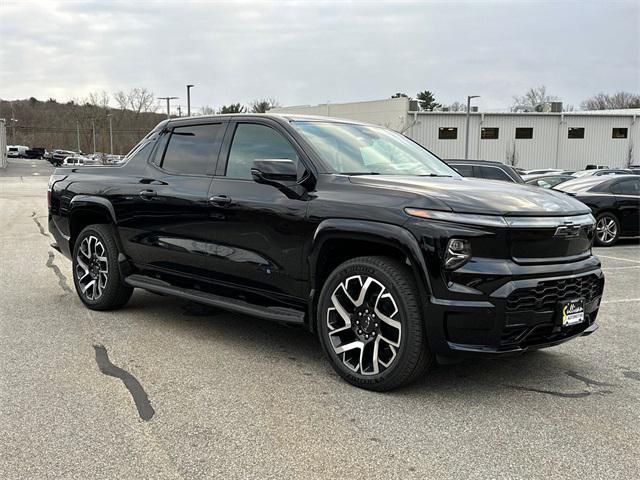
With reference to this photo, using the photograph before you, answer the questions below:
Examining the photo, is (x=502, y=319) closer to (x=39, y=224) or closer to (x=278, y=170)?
(x=278, y=170)

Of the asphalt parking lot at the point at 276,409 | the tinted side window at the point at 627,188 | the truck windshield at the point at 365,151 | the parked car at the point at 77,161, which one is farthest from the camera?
the tinted side window at the point at 627,188

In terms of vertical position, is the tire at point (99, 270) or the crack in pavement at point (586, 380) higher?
the tire at point (99, 270)

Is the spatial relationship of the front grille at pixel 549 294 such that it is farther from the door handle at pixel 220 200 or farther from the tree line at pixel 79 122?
the tree line at pixel 79 122

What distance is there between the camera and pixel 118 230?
588 centimetres

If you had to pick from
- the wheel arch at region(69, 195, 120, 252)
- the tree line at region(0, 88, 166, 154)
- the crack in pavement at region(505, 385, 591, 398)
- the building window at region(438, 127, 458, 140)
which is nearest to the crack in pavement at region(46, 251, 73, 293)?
the wheel arch at region(69, 195, 120, 252)

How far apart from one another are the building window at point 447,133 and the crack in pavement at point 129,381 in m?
51.9

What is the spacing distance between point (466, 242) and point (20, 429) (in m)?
2.72

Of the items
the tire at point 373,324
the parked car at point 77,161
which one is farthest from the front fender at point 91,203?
the tire at point 373,324

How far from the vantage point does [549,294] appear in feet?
12.1

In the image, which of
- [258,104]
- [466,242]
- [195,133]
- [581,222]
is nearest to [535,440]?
[466,242]

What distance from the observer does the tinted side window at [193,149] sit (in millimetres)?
5223

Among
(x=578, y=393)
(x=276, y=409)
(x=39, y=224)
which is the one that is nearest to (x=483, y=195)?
(x=578, y=393)

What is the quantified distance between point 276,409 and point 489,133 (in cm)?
5521

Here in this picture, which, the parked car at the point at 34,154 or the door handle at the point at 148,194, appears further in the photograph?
the parked car at the point at 34,154
